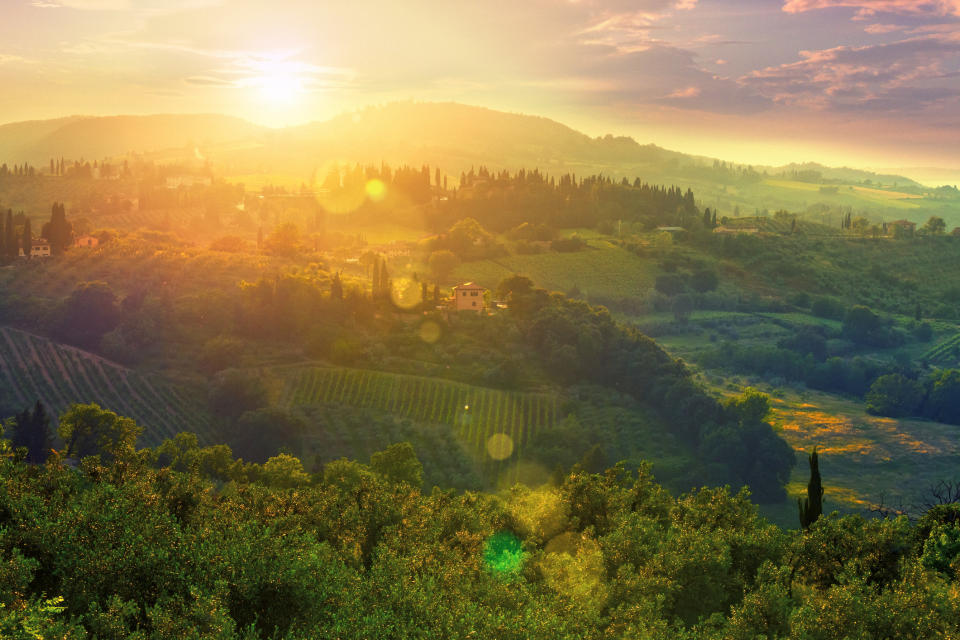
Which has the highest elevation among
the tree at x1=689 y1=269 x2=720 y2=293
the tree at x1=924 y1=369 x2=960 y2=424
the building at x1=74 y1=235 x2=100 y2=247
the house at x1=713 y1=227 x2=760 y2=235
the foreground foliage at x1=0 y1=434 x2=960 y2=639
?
the house at x1=713 y1=227 x2=760 y2=235

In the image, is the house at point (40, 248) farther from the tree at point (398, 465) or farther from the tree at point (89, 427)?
the tree at point (398, 465)

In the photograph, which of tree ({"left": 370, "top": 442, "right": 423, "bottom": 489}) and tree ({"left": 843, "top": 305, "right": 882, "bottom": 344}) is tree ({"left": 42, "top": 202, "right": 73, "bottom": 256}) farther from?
tree ({"left": 843, "top": 305, "right": 882, "bottom": 344})

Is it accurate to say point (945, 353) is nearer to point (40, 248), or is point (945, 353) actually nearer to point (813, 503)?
point (813, 503)

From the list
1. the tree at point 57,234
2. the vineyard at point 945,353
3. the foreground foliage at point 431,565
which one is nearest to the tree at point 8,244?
the tree at point 57,234

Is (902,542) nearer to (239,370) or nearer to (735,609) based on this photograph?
(735,609)

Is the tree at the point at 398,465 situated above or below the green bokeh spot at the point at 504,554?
below

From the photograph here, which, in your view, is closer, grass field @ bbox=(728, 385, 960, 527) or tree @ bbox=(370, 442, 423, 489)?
tree @ bbox=(370, 442, 423, 489)

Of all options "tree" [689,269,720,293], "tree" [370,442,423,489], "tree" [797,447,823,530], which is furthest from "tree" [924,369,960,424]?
"tree" [370,442,423,489]
